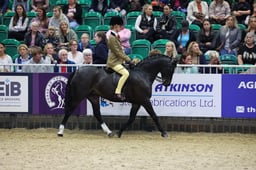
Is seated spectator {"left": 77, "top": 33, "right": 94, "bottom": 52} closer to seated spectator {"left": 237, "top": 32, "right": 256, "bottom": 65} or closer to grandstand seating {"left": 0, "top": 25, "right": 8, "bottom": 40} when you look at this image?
grandstand seating {"left": 0, "top": 25, "right": 8, "bottom": 40}

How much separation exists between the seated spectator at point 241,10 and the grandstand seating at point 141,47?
2525mm

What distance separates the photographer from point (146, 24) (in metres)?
17.8

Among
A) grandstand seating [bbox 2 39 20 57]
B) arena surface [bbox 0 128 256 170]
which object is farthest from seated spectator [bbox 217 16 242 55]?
grandstand seating [bbox 2 39 20 57]

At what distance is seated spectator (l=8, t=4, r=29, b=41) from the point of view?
18562 mm

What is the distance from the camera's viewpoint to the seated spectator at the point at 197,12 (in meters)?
18.1

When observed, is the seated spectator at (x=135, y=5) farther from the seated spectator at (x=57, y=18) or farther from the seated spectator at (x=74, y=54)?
the seated spectator at (x=74, y=54)

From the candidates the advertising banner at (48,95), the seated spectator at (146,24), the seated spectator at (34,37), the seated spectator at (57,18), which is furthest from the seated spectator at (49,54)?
the seated spectator at (146,24)

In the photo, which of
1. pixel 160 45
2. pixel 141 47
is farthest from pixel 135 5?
pixel 160 45

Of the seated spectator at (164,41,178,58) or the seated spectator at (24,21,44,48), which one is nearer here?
the seated spectator at (164,41,178,58)

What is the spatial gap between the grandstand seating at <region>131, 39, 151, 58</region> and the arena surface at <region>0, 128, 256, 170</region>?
8.17 ft

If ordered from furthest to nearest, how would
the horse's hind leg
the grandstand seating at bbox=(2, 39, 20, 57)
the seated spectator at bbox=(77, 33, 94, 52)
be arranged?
the grandstand seating at bbox=(2, 39, 20, 57)
the seated spectator at bbox=(77, 33, 94, 52)
the horse's hind leg

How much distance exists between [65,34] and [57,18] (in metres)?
0.89

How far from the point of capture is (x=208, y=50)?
16859 millimetres

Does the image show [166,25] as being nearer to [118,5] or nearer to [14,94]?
[118,5]
